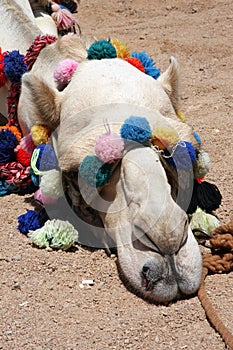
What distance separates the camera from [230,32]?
7.38 meters

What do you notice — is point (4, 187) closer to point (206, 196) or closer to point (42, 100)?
point (42, 100)

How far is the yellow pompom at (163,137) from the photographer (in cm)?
355

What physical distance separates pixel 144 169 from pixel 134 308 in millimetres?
641

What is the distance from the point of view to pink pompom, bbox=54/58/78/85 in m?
4.07

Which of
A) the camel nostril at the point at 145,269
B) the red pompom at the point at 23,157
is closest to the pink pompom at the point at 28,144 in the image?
the red pompom at the point at 23,157

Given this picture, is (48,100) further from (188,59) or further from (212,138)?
(188,59)

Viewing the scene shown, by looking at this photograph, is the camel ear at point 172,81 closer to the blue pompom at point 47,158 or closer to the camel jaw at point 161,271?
the blue pompom at point 47,158

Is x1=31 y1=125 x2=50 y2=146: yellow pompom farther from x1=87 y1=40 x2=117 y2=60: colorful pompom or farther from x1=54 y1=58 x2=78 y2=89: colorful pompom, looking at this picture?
x1=87 y1=40 x2=117 y2=60: colorful pompom

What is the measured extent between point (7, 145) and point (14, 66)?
1.60 ft

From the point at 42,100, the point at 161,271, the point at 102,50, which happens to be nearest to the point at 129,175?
the point at 161,271

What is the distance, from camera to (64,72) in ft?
13.3

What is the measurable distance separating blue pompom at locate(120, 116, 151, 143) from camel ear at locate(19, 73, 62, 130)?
60cm

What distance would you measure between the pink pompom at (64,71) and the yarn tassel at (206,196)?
910 millimetres

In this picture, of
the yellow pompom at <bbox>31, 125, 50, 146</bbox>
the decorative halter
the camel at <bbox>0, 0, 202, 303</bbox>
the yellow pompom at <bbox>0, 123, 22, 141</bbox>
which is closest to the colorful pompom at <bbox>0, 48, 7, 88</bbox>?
the decorative halter
